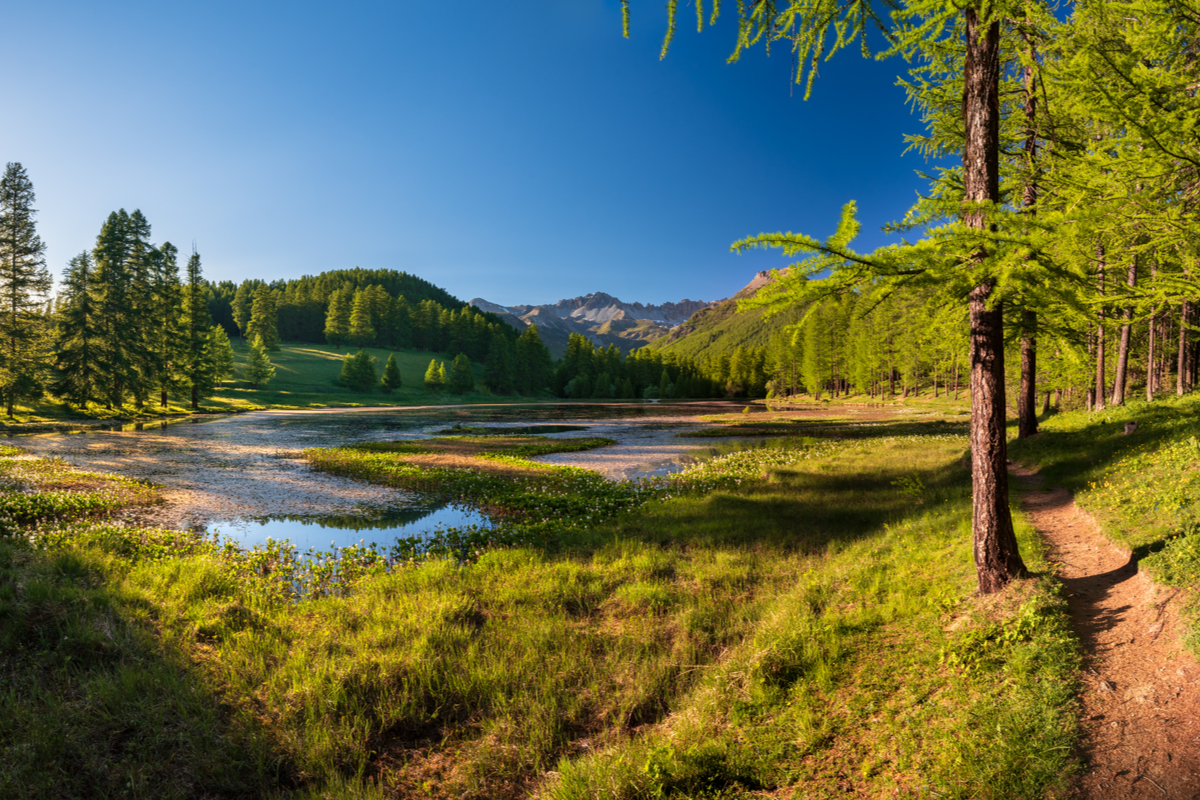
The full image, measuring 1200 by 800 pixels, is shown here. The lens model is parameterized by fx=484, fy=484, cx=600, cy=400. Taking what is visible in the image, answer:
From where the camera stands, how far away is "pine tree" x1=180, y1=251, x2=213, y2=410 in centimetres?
6391

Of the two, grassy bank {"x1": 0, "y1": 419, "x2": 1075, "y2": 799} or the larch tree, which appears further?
the larch tree

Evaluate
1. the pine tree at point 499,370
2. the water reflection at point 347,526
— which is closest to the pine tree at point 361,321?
the pine tree at point 499,370

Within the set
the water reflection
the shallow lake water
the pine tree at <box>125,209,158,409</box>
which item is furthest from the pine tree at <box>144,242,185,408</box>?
the water reflection

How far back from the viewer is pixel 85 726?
4957 mm

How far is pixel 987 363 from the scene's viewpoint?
21.8 feet

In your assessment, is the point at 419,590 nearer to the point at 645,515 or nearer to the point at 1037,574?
the point at 645,515

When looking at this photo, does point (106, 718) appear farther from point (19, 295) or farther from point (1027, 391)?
point (19, 295)

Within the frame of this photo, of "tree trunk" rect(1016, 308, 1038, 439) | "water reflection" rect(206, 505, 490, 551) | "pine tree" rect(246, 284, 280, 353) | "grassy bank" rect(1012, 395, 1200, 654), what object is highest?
"pine tree" rect(246, 284, 280, 353)

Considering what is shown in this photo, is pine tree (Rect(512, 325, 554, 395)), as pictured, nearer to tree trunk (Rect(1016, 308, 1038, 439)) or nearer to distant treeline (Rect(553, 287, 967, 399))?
distant treeline (Rect(553, 287, 967, 399))

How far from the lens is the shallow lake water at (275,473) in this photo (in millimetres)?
14430

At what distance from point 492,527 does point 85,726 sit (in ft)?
31.1

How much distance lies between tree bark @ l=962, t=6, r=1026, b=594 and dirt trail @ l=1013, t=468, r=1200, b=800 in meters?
0.90

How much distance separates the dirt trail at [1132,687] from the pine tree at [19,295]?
6416 centimetres

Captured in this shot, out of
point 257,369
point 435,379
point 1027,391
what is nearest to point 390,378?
point 435,379
